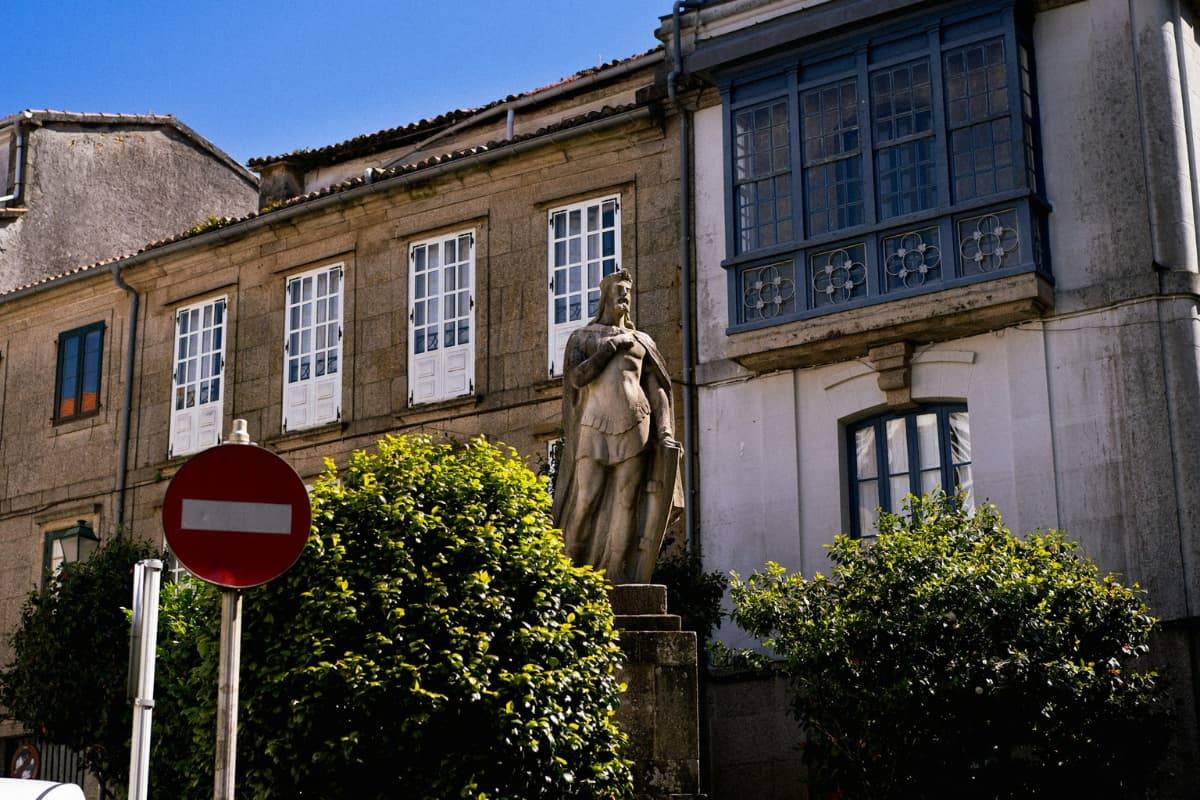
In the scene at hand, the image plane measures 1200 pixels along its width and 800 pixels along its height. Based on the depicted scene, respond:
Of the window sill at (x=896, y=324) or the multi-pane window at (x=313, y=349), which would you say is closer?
the window sill at (x=896, y=324)

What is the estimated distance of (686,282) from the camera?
20.1 meters

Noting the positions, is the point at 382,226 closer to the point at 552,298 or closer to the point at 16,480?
the point at 552,298

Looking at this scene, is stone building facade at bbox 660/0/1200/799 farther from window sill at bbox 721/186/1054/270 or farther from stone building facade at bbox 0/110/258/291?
stone building facade at bbox 0/110/258/291

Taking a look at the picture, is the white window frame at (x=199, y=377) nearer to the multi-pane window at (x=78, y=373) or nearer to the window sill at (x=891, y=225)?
the multi-pane window at (x=78, y=373)

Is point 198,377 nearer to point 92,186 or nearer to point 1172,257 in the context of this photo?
point 92,186

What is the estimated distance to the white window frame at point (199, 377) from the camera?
2431 cm

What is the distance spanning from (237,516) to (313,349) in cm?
1682

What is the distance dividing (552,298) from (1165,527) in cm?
796

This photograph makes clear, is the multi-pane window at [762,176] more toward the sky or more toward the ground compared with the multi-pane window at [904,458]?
more toward the sky

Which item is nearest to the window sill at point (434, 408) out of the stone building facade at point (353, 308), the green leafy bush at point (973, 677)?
the stone building facade at point (353, 308)

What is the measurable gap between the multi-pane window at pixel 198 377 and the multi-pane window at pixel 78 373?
1.70 meters

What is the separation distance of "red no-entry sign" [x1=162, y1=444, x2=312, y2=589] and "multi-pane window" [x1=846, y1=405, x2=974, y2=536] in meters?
11.6

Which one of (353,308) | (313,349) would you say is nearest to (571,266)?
(353,308)

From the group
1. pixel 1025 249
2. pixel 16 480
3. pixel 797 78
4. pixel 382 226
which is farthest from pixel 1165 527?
pixel 16 480
